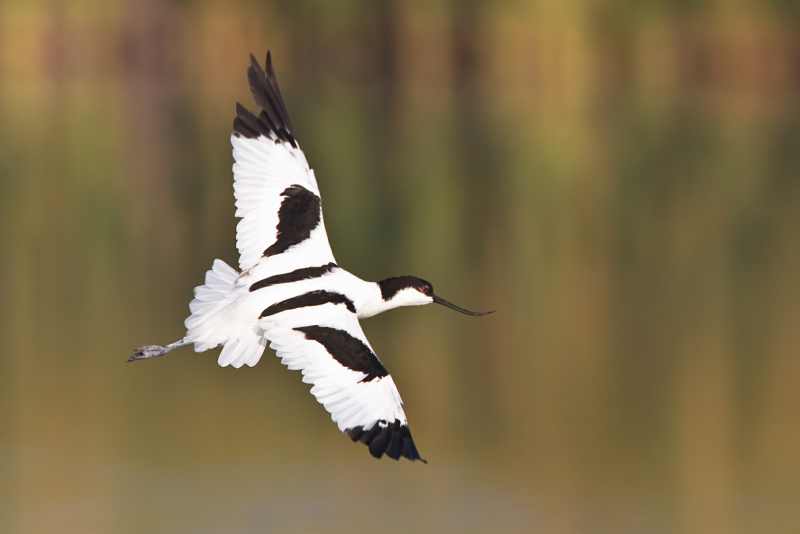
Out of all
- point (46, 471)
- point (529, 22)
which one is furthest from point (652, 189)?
point (46, 471)

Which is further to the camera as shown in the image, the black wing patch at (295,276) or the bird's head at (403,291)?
the bird's head at (403,291)

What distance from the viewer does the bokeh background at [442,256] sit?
6.99m

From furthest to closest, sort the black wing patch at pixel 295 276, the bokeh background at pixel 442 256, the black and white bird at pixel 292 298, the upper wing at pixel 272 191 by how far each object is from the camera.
Answer: the bokeh background at pixel 442 256 < the upper wing at pixel 272 191 < the black wing patch at pixel 295 276 < the black and white bird at pixel 292 298

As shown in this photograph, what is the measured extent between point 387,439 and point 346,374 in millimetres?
258

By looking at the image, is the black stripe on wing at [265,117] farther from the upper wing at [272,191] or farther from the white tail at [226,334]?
the white tail at [226,334]

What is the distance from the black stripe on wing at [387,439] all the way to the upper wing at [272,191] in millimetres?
874

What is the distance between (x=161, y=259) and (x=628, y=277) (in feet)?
9.19

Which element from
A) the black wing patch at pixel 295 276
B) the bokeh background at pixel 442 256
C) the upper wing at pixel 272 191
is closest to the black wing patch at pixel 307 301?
the black wing patch at pixel 295 276

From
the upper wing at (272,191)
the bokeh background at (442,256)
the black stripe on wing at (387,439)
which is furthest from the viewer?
the bokeh background at (442,256)

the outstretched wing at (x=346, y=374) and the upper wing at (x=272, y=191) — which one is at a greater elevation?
the upper wing at (x=272, y=191)

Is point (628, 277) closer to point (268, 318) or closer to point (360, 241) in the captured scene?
point (360, 241)

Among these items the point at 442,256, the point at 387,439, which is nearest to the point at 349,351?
the point at 387,439

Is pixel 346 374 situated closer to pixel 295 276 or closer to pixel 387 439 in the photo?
pixel 387 439

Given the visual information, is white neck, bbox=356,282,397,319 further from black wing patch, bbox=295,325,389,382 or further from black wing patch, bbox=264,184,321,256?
black wing patch, bbox=295,325,389,382
